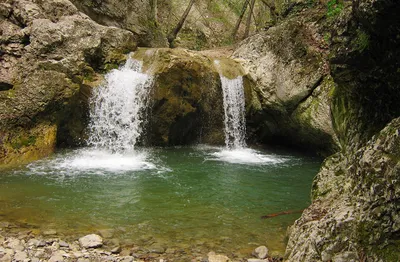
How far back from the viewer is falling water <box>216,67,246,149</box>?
12477 mm

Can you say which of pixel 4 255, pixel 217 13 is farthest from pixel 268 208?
pixel 217 13

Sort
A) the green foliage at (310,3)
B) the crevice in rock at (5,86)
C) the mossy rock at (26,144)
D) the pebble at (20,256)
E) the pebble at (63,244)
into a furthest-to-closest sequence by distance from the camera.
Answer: the green foliage at (310,3), the crevice in rock at (5,86), the mossy rock at (26,144), the pebble at (63,244), the pebble at (20,256)

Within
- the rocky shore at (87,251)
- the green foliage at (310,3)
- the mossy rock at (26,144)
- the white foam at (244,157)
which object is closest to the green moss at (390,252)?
the rocky shore at (87,251)

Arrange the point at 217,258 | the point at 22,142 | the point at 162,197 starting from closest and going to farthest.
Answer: the point at 217,258
the point at 162,197
the point at 22,142

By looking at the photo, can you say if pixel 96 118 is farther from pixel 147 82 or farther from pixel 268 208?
pixel 268 208

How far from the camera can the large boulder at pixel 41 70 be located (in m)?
9.08

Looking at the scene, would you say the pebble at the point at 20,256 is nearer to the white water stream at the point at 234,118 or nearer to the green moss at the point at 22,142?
the green moss at the point at 22,142

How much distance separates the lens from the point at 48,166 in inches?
336

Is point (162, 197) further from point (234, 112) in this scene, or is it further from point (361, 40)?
Answer: point (234, 112)

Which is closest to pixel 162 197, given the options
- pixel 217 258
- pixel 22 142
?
pixel 217 258

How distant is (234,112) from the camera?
12.7 metres

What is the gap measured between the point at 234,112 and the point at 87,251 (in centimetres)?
907

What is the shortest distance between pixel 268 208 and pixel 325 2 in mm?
8957

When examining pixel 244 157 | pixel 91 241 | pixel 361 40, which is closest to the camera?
pixel 361 40
